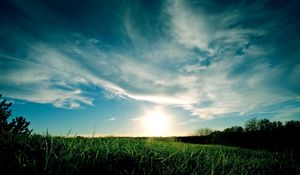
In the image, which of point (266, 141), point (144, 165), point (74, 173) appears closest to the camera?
point (74, 173)

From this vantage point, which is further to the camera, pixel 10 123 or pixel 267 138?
pixel 267 138

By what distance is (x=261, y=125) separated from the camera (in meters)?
46.5

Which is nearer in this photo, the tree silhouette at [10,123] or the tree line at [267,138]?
the tree silhouette at [10,123]

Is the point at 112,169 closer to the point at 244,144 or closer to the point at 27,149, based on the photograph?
the point at 27,149

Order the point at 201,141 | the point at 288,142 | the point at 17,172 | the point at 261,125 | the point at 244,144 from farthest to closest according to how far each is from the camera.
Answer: the point at 261,125, the point at 201,141, the point at 244,144, the point at 288,142, the point at 17,172

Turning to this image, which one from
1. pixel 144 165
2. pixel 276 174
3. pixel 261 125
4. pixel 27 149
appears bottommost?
pixel 276 174

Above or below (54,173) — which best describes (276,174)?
below

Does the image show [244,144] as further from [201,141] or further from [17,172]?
[17,172]

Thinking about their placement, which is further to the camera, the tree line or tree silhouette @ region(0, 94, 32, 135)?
the tree line

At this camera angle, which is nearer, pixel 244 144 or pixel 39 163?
pixel 39 163

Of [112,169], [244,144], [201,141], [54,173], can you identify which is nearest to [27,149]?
[54,173]

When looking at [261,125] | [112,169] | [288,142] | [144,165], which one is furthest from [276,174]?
[261,125]

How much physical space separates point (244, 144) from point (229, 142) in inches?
69.2

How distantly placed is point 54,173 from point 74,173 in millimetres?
187
